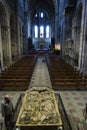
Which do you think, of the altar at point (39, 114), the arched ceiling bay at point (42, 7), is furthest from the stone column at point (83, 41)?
the arched ceiling bay at point (42, 7)

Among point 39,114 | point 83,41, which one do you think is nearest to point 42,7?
point 83,41

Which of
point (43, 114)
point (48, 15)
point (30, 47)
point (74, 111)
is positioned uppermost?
point (48, 15)

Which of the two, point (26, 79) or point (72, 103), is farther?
point (26, 79)

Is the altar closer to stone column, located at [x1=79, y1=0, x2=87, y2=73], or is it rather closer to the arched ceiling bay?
stone column, located at [x1=79, y1=0, x2=87, y2=73]

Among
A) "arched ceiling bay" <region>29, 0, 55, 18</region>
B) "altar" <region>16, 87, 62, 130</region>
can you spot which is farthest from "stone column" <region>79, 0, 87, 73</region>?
"arched ceiling bay" <region>29, 0, 55, 18</region>

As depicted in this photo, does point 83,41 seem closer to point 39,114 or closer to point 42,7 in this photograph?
point 39,114

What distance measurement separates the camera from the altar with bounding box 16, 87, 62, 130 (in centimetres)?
396

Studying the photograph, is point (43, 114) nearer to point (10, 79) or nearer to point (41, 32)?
point (10, 79)

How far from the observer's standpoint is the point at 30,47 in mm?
38969

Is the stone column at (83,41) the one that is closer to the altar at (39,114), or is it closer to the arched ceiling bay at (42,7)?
the altar at (39,114)

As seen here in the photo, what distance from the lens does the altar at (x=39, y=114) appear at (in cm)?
396

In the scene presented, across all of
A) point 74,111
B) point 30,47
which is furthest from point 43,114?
point 30,47

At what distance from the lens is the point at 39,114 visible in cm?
437

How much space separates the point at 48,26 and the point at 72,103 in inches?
1725
